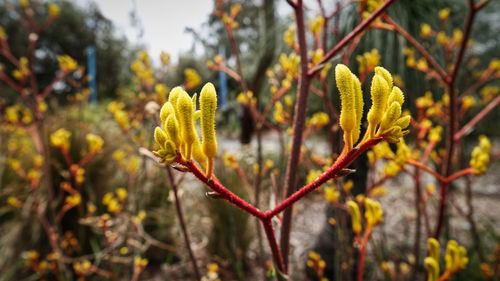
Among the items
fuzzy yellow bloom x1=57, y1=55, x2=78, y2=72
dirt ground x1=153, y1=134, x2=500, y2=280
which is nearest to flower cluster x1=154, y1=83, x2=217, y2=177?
dirt ground x1=153, y1=134, x2=500, y2=280

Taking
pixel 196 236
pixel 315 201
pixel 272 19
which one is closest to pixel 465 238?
pixel 315 201

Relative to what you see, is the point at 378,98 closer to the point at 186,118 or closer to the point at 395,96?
the point at 395,96

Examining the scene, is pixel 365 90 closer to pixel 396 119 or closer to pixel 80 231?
pixel 396 119

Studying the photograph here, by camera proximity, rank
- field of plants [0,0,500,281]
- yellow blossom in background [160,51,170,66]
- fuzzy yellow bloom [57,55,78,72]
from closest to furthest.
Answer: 1. field of plants [0,0,500,281]
2. yellow blossom in background [160,51,170,66]
3. fuzzy yellow bloom [57,55,78,72]

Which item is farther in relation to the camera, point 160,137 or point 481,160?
point 481,160

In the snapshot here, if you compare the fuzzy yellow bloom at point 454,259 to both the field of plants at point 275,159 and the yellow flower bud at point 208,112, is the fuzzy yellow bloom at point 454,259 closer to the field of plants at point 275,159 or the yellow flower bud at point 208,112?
the field of plants at point 275,159

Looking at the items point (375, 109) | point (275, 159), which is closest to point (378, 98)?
point (375, 109)

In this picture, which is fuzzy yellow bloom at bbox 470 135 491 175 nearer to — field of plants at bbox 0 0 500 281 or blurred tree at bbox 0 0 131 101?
field of plants at bbox 0 0 500 281
